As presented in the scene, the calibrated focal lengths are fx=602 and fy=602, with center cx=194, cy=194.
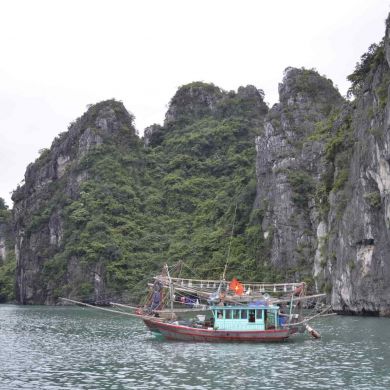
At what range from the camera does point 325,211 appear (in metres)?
57.2

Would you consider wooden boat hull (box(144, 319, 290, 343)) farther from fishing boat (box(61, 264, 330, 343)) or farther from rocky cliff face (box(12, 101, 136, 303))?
rocky cliff face (box(12, 101, 136, 303))

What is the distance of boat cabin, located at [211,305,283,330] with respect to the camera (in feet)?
98.7

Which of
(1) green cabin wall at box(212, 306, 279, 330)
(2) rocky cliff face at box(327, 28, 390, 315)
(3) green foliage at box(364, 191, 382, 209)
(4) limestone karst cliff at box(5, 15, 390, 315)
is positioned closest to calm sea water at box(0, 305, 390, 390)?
(1) green cabin wall at box(212, 306, 279, 330)

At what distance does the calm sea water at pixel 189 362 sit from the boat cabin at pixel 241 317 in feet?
4.93

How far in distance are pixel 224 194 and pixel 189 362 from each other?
6559 cm

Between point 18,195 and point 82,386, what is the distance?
90230 mm

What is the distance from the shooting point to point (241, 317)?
3025 centimetres

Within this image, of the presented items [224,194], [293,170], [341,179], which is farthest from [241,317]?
[224,194]

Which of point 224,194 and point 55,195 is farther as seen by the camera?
point 55,195

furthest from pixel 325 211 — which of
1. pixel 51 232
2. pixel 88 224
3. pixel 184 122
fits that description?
pixel 184 122

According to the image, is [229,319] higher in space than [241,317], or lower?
lower

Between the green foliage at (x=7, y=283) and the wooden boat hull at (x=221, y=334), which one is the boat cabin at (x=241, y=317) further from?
the green foliage at (x=7, y=283)

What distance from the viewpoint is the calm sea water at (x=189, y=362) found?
18.7 m

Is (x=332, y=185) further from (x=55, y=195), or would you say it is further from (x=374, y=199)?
(x=55, y=195)
